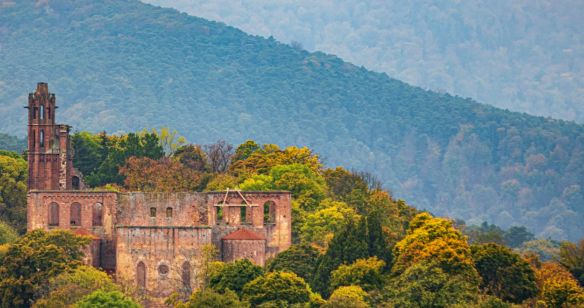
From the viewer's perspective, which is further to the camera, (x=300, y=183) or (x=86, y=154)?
(x=86, y=154)

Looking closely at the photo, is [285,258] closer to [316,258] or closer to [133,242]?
[316,258]

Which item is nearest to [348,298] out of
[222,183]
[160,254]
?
[160,254]

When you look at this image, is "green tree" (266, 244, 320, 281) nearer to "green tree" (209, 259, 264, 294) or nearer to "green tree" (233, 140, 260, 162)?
"green tree" (209, 259, 264, 294)

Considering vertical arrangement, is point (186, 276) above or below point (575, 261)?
below

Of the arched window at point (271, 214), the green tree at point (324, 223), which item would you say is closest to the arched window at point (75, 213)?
the arched window at point (271, 214)

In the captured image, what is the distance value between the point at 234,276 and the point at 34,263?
1038cm

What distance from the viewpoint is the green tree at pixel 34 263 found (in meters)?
83.6

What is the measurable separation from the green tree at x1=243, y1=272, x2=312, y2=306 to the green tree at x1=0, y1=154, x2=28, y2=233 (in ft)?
91.3

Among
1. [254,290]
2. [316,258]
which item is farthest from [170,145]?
[254,290]

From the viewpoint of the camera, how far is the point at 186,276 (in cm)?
8744

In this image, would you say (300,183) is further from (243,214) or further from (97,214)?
(97,214)

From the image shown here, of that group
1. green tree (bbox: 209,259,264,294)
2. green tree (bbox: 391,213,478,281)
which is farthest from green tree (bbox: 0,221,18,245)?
green tree (bbox: 391,213,478,281)

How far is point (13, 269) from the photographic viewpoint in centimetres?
8475

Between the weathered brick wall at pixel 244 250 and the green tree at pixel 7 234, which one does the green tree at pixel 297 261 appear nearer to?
the weathered brick wall at pixel 244 250
